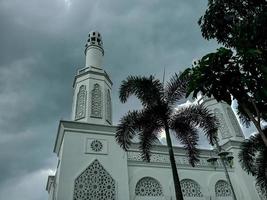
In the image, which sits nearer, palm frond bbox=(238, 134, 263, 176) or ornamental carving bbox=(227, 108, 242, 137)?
palm frond bbox=(238, 134, 263, 176)

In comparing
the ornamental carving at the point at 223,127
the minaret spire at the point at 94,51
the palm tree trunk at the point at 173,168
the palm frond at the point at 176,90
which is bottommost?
the palm tree trunk at the point at 173,168

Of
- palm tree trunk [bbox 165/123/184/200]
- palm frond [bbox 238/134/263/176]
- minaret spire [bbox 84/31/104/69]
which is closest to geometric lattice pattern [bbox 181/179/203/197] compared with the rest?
palm frond [bbox 238/134/263/176]

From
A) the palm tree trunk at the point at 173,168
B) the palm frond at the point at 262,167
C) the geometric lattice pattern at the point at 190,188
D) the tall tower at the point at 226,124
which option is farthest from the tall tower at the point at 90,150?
the tall tower at the point at 226,124

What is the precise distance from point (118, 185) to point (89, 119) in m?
4.50

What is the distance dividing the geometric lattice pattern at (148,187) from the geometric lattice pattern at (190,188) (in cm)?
179

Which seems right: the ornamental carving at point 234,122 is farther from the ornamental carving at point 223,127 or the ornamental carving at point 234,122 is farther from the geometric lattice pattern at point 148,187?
the geometric lattice pattern at point 148,187

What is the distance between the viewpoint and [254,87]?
5750 mm

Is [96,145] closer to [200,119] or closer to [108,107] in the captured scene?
[108,107]

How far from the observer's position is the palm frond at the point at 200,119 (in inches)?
372

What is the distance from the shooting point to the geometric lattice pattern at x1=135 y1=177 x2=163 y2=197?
45.5 feet

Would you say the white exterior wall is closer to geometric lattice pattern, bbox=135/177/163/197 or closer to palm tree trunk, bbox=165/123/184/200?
geometric lattice pattern, bbox=135/177/163/197

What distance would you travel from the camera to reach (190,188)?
597 inches

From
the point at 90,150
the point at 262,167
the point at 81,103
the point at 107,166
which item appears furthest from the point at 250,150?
the point at 81,103

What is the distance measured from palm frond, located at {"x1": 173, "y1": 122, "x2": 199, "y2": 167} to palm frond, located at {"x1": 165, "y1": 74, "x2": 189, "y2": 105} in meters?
1.25
